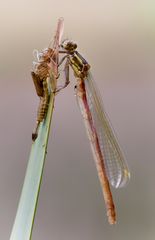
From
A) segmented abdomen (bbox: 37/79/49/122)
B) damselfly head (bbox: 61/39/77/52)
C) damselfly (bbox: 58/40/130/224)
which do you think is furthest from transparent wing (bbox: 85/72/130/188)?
segmented abdomen (bbox: 37/79/49/122)

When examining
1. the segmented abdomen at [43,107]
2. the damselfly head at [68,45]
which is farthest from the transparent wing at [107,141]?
the segmented abdomen at [43,107]

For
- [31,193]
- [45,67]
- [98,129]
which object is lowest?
[31,193]

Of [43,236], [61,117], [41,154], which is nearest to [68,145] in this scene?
[61,117]

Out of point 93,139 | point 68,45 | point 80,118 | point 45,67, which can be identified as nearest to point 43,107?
point 45,67

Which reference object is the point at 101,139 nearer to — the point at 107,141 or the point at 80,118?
the point at 107,141

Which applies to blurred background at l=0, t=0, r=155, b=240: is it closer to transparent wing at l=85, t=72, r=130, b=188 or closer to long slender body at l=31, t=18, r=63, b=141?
transparent wing at l=85, t=72, r=130, b=188

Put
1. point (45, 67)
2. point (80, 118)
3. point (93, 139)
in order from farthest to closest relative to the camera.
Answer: point (80, 118) → point (93, 139) → point (45, 67)

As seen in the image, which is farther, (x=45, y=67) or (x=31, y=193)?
(x=45, y=67)
